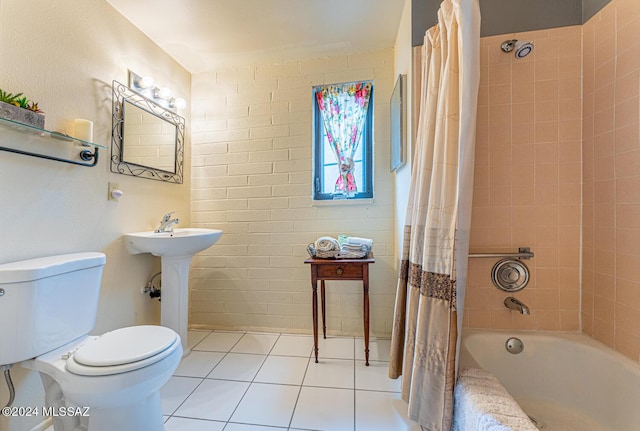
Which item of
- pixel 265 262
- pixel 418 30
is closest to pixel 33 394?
pixel 265 262

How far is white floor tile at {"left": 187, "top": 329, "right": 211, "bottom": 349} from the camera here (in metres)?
2.03

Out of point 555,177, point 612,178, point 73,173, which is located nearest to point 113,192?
point 73,173

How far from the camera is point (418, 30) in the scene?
1.45 metres

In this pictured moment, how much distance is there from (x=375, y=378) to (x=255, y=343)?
3.20ft

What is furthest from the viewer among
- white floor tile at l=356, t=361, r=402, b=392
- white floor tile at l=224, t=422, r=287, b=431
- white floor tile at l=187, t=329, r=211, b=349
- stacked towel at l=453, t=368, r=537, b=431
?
white floor tile at l=187, t=329, r=211, b=349

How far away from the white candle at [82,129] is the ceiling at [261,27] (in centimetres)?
89

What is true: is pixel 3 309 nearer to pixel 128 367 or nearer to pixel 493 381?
pixel 128 367

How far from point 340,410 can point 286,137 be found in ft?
6.44

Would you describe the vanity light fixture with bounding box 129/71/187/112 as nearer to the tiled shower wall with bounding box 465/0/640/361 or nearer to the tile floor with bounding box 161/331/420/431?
the tile floor with bounding box 161/331/420/431

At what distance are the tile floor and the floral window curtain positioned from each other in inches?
51.1

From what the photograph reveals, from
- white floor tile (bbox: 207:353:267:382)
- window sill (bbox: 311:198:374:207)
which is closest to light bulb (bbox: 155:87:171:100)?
window sill (bbox: 311:198:374:207)

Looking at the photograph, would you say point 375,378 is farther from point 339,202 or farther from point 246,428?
point 339,202

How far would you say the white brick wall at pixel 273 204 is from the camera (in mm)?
2092

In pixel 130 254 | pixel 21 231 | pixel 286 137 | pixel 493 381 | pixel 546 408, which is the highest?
pixel 286 137
